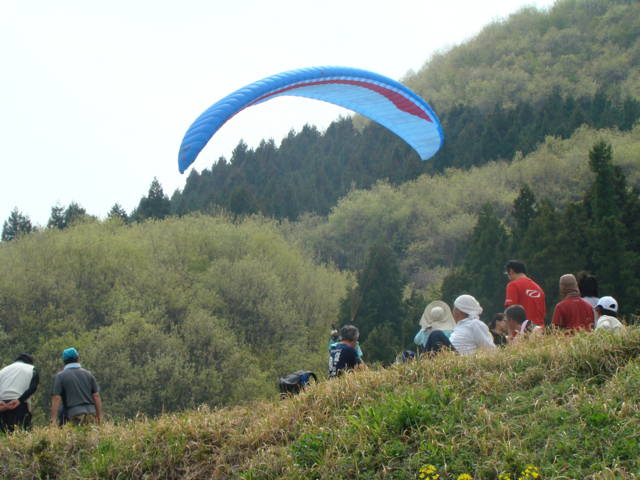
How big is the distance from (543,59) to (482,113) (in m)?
11.8

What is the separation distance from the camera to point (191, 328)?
28.3 m

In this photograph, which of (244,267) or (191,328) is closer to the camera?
(191,328)

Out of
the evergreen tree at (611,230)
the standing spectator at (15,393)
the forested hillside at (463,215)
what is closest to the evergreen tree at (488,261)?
the forested hillside at (463,215)

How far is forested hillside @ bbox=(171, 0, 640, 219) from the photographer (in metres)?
53.8

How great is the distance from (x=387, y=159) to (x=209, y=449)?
54.6 m

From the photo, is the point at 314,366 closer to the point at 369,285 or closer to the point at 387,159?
the point at 369,285

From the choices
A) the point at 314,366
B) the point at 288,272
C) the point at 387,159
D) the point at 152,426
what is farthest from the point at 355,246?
the point at 152,426

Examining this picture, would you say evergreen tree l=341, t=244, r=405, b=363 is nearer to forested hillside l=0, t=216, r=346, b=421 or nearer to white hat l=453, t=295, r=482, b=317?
forested hillside l=0, t=216, r=346, b=421

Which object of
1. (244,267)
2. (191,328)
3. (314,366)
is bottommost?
(314,366)

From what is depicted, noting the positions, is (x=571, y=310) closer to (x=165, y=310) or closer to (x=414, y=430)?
(x=414, y=430)

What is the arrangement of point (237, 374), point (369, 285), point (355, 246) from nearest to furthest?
point (237, 374)
point (369, 285)
point (355, 246)

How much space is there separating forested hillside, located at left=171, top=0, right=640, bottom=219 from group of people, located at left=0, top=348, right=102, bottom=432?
3772 centimetres

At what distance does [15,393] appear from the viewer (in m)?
7.85

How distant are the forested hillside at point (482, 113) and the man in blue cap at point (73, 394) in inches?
1490
